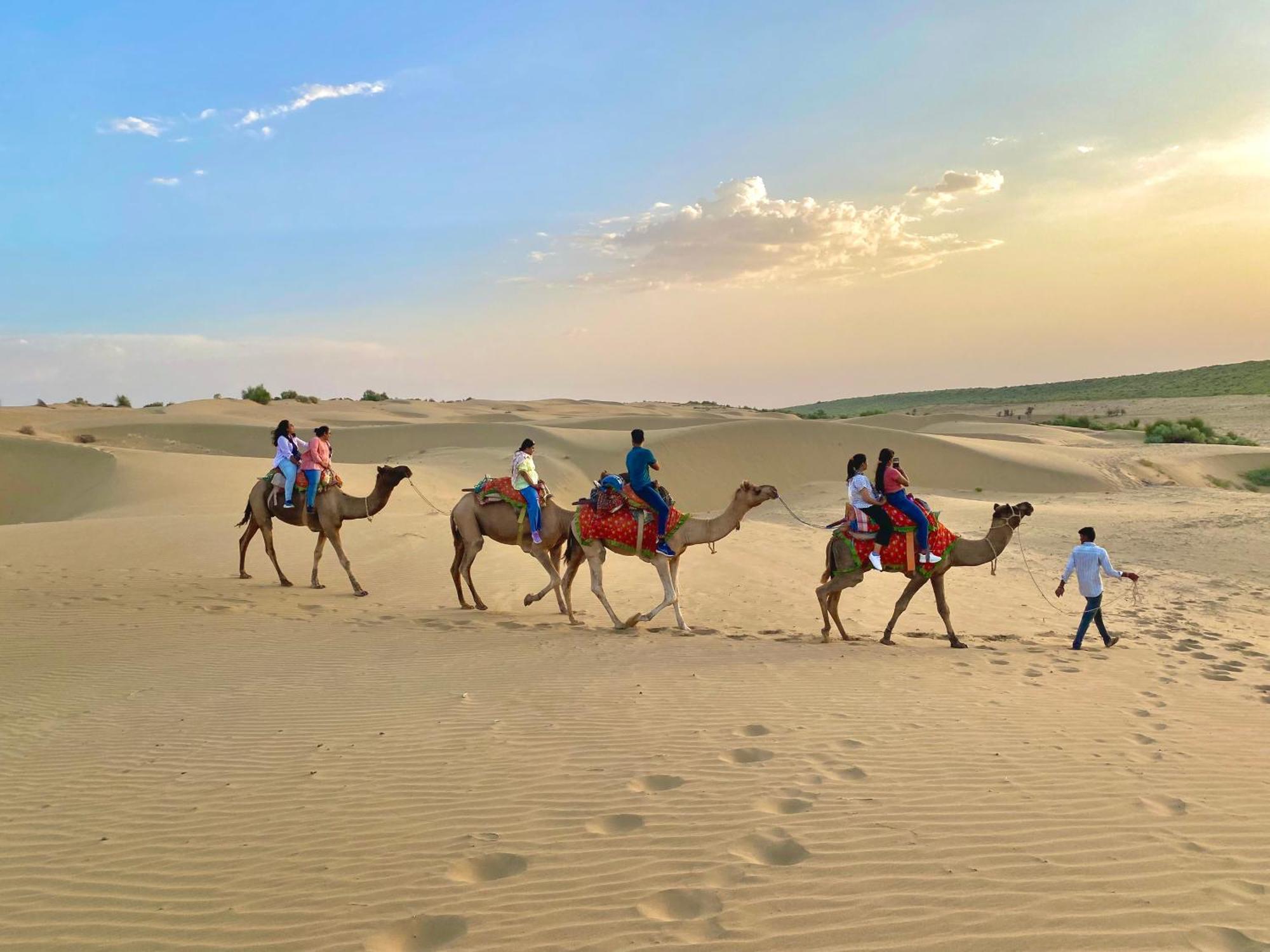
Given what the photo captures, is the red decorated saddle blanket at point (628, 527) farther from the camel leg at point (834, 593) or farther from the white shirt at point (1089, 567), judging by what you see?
the white shirt at point (1089, 567)

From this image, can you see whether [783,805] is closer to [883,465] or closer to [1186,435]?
[883,465]

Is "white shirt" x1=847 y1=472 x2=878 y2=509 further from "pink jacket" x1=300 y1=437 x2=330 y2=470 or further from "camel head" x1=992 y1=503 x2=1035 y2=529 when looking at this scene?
"pink jacket" x1=300 y1=437 x2=330 y2=470

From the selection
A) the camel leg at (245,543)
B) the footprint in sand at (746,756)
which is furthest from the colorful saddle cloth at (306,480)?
the footprint in sand at (746,756)

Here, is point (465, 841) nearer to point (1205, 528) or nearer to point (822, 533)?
point (822, 533)

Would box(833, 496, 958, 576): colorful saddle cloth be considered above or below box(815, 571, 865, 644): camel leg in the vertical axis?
above

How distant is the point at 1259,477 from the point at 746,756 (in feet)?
109

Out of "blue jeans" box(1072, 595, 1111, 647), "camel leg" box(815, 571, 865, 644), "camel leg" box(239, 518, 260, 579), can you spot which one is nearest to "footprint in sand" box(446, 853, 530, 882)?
"camel leg" box(815, 571, 865, 644)

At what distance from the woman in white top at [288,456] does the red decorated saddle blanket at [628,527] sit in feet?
17.1

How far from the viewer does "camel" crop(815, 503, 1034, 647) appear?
10.2 metres

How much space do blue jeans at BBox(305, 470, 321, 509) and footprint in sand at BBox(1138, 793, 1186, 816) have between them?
1136cm

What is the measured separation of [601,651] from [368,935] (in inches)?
224

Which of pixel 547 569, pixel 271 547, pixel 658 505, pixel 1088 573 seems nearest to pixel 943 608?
pixel 1088 573

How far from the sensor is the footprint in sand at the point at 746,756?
562cm

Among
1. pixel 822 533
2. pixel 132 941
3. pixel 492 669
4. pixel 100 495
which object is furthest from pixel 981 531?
pixel 100 495
